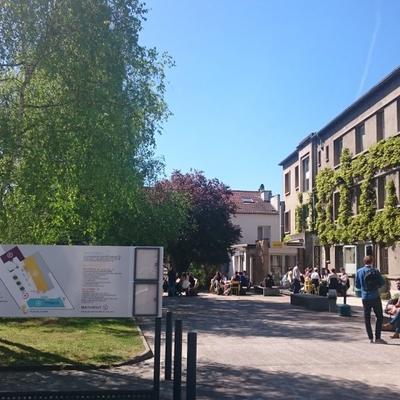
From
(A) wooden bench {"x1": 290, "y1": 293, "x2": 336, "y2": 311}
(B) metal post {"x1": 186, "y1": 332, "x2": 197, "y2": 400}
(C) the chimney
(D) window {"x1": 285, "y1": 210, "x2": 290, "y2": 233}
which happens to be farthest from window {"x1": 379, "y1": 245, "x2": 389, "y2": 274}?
(C) the chimney

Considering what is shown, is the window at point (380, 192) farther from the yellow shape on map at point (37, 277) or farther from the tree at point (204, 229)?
the yellow shape on map at point (37, 277)

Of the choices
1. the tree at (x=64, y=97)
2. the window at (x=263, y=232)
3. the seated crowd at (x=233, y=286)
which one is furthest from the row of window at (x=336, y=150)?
the tree at (x=64, y=97)

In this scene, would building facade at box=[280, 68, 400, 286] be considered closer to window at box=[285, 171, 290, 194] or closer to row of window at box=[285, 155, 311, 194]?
row of window at box=[285, 155, 311, 194]

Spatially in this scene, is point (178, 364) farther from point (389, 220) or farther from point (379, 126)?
point (379, 126)

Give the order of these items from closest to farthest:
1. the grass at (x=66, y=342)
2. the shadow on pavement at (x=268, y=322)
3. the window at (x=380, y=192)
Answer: the grass at (x=66, y=342) → the shadow on pavement at (x=268, y=322) → the window at (x=380, y=192)

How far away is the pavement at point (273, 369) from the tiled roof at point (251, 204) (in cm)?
4536

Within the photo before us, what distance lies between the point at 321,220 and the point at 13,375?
31382 millimetres

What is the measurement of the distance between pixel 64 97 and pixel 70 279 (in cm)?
300

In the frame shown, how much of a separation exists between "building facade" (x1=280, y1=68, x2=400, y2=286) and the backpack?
48.9ft

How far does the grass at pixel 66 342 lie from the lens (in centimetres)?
1019

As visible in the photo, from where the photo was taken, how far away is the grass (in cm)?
1019

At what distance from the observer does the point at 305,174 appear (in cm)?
4344

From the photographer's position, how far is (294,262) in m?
44.0

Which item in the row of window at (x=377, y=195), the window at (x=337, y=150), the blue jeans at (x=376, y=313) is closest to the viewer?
the blue jeans at (x=376, y=313)
